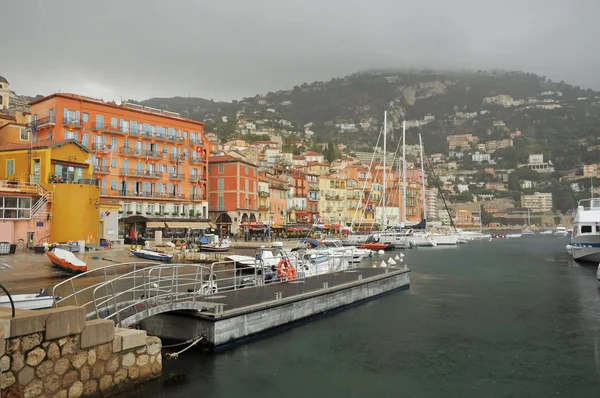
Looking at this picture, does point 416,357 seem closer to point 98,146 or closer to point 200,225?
point 200,225

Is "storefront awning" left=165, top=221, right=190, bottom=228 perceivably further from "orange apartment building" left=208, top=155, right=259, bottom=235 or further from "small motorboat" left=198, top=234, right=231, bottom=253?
"orange apartment building" left=208, top=155, right=259, bottom=235

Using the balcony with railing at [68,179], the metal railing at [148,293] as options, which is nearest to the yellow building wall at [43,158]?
the balcony with railing at [68,179]

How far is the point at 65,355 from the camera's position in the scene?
966cm

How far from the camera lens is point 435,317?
22.5 metres

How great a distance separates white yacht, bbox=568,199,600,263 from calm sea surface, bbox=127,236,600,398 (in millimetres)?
23498

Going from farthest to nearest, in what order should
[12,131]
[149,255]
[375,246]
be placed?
[375,246]
[12,131]
[149,255]

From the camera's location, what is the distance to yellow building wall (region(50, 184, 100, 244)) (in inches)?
1638

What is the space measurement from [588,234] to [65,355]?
49.8 metres

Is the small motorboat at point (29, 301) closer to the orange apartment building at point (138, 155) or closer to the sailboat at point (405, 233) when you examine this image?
the orange apartment building at point (138, 155)

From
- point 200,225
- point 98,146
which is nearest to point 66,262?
point 98,146

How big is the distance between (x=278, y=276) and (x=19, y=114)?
56.4 meters

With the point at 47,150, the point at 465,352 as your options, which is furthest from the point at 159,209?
the point at 465,352

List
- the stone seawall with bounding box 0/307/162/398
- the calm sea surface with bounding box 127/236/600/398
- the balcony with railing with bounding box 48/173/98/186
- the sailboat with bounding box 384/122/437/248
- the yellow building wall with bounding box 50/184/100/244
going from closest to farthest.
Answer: the stone seawall with bounding box 0/307/162/398 → the calm sea surface with bounding box 127/236/600/398 → the yellow building wall with bounding box 50/184/100/244 → the balcony with railing with bounding box 48/173/98/186 → the sailboat with bounding box 384/122/437/248

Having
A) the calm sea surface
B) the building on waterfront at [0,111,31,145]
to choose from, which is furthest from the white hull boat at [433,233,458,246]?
the building on waterfront at [0,111,31,145]
